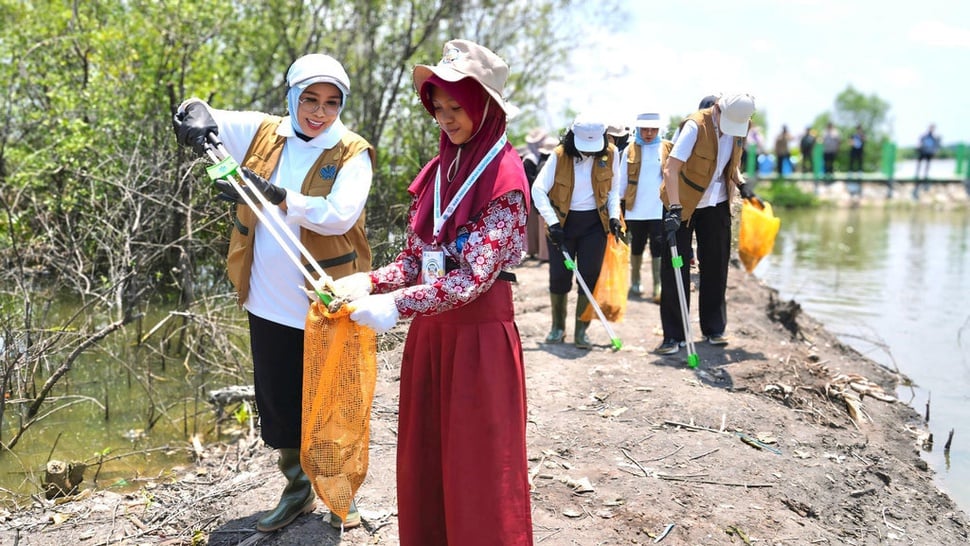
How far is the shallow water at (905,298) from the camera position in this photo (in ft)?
23.5

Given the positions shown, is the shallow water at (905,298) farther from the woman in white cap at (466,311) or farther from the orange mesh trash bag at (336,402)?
the orange mesh trash bag at (336,402)

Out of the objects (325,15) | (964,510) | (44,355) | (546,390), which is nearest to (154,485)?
(44,355)

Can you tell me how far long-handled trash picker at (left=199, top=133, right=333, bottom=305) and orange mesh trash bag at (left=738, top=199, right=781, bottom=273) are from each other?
18.6ft

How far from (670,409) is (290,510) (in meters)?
2.72

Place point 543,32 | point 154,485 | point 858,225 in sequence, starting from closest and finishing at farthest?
1. point 154,485
2. point 543,32
3. point 858,225

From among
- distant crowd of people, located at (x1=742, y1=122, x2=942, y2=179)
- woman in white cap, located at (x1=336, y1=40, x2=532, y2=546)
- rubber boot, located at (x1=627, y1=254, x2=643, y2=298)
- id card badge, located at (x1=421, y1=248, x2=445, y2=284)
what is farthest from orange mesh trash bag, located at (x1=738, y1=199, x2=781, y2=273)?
distant crowd of people, located at (x1=742, y1=122, x2=942, y2=179)

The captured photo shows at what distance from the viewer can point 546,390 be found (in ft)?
20.0

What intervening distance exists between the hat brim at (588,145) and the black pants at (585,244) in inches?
20.0

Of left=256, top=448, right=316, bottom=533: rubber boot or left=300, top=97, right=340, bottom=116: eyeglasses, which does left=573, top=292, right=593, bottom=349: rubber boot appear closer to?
left=256, top=448, right=316, bottom=533: rubber boot

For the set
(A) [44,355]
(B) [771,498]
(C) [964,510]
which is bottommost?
(C) [964,510]

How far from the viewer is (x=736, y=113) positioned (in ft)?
21.0

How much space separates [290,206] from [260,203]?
24 cm

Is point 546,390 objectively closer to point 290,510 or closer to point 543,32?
point 290,510

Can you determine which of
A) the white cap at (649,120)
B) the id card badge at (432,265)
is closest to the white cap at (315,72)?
the id card badge at (432,265)
